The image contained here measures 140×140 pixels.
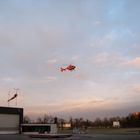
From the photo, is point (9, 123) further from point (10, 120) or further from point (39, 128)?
point (39, 128)

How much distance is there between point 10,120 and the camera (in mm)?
121188

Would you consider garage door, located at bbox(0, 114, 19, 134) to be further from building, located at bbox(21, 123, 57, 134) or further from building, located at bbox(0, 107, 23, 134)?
building, located at bbox(21, 123, 57, 134)

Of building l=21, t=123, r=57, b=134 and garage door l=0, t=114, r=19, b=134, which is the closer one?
garage door l=0, t=114, r=19, b=134

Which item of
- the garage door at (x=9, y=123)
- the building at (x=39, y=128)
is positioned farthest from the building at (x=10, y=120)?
the building at (x=39, y=128)

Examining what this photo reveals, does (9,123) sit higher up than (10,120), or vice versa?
(10,120)

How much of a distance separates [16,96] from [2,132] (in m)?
14.1

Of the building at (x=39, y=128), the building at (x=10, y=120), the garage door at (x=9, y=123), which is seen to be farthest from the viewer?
the building at (x=39, y=128)

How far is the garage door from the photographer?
11762cm

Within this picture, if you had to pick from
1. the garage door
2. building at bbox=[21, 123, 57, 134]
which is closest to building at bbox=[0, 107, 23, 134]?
the garage door

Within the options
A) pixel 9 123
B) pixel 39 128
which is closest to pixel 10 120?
pixel 9 123

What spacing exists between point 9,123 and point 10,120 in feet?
3.87

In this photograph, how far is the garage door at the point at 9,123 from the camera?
386 feet

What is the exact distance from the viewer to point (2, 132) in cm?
11600

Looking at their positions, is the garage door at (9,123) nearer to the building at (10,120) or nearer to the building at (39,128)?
the building at (10,120)
